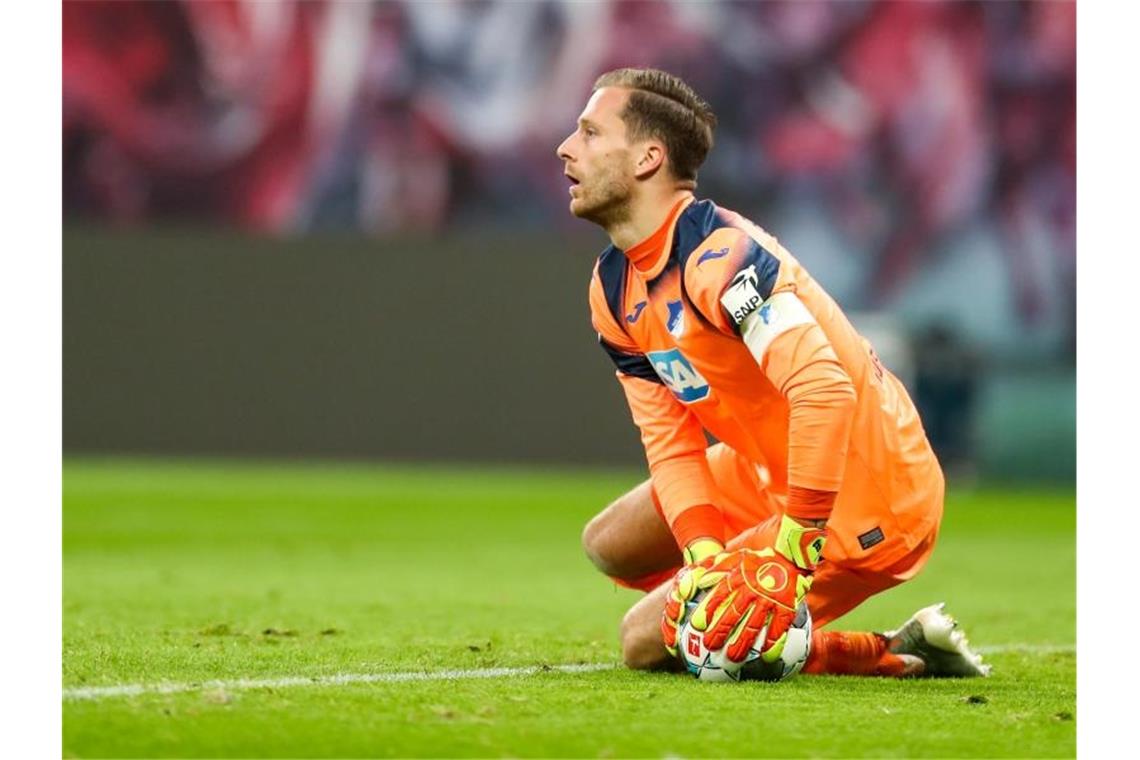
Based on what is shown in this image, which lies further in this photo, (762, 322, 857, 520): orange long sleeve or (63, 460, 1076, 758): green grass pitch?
(762, 322, 857, 520): orange long sleeve

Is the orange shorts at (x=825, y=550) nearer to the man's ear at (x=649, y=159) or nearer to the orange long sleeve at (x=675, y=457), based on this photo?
the orange long sleeve at (x=675, y=457)

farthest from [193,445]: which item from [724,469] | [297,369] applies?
[724,469]

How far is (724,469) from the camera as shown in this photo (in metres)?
5.64

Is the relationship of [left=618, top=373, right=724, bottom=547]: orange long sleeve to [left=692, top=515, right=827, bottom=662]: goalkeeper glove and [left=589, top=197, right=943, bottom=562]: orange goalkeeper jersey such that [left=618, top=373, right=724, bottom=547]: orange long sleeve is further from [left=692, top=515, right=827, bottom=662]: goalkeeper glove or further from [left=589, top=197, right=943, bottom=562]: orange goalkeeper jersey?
[left=692, top=515, right=827, bottom=662]: goalkeeper glove

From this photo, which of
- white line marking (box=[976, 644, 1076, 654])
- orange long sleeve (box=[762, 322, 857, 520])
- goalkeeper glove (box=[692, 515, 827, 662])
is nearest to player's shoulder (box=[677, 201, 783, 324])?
orange long sleeve (box=[762, 322, 857, 520])

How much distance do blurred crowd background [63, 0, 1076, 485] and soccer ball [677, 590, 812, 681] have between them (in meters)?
16.8

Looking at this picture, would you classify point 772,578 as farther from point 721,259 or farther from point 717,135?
point 717,135

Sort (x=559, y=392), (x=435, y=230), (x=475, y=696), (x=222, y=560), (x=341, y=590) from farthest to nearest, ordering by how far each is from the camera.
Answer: (x=435, y=230) < (x=559, y=392) < (x=222, y=560) < (x=341, y=590) < (x=475, y=696)

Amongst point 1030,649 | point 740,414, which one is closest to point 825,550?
point 740,414

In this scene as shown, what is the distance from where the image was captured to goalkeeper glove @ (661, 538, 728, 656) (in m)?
4.92

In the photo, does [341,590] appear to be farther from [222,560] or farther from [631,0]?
[631,0]

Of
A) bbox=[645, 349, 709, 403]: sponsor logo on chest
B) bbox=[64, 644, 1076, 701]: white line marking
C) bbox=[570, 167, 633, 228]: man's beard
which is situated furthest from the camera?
bbox=[645, 349, 709, 403]: sponsor logo on chest

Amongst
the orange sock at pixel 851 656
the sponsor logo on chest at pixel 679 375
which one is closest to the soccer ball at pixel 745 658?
the orange sock at pixel 851 656

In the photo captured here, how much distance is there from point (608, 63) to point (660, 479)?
1663 cm
